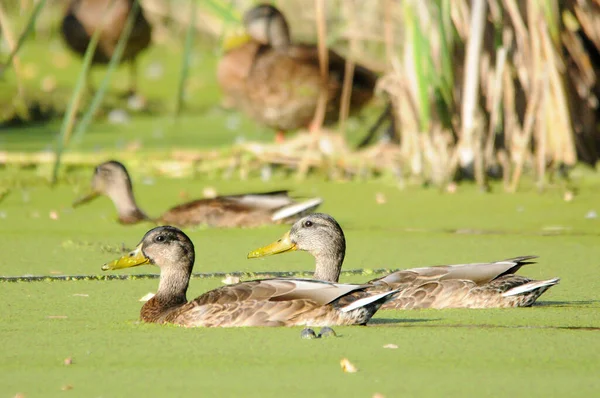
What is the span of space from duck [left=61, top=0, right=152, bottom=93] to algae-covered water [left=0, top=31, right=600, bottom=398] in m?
5.22

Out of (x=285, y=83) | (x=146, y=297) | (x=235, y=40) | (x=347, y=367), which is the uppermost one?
(x=235, y=40)

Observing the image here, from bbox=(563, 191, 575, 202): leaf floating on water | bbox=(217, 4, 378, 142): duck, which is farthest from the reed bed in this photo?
bbox=(217, 4, 378, 142): duck

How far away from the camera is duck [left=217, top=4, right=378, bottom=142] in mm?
10703

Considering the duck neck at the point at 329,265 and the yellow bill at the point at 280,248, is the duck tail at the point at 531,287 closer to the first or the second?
the duck neck at the point at 329,265

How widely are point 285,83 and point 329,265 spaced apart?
17.1 feet

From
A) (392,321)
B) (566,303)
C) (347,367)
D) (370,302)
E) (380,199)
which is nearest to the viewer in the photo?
(347,367)

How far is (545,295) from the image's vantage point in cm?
572

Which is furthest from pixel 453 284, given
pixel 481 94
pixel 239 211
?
pixel 481 94

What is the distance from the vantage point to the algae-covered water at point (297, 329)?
13.3 feet

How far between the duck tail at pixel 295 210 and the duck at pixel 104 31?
7.42 meters


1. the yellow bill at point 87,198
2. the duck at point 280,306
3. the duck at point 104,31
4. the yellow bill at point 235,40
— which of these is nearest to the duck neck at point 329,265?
the duck at point 280,306

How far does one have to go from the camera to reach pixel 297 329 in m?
4.86

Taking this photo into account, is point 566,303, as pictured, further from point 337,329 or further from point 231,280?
point 231,280

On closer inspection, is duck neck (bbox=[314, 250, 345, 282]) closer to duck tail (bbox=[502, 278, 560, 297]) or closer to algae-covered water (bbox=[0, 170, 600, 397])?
algae-covered water (bbox=[0, 170, 600, 397])
